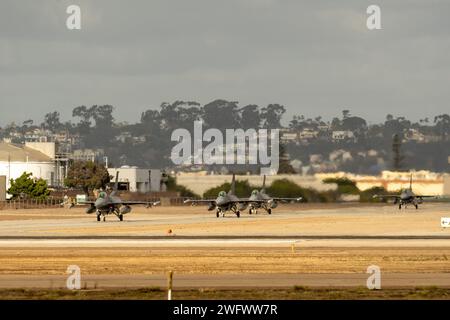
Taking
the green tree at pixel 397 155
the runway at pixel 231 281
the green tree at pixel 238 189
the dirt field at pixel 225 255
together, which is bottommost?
the runway at pixel 231 281

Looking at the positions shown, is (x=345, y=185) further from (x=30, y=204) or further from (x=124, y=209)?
(x=124, y=209)

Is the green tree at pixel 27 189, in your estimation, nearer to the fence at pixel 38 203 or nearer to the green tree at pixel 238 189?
the fence at pixel 38 203

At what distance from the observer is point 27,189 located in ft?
612

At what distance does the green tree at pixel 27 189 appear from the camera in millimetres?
186125

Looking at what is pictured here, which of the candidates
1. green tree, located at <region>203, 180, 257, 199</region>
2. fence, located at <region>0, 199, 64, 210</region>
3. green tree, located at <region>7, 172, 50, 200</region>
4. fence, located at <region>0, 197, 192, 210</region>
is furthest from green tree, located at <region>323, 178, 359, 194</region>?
green tree, located at <region>7, 172, 50, 200</region>

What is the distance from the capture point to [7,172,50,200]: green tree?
186 m

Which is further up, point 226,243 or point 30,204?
point 30,204

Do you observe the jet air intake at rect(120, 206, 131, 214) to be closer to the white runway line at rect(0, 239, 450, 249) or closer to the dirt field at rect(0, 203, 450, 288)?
the dirt field at rect(0, 203, 450, 288)

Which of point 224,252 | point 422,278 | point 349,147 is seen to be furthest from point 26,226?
point 349,147

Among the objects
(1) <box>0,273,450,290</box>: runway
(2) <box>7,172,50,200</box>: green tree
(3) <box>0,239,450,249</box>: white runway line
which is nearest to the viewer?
(1) <box>0,273,450,290</box>: runway

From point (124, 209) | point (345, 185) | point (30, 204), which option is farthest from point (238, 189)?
point (124, 209)

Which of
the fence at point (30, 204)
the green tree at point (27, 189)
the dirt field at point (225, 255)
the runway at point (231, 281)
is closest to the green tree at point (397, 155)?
the fence at point (30, 204)
